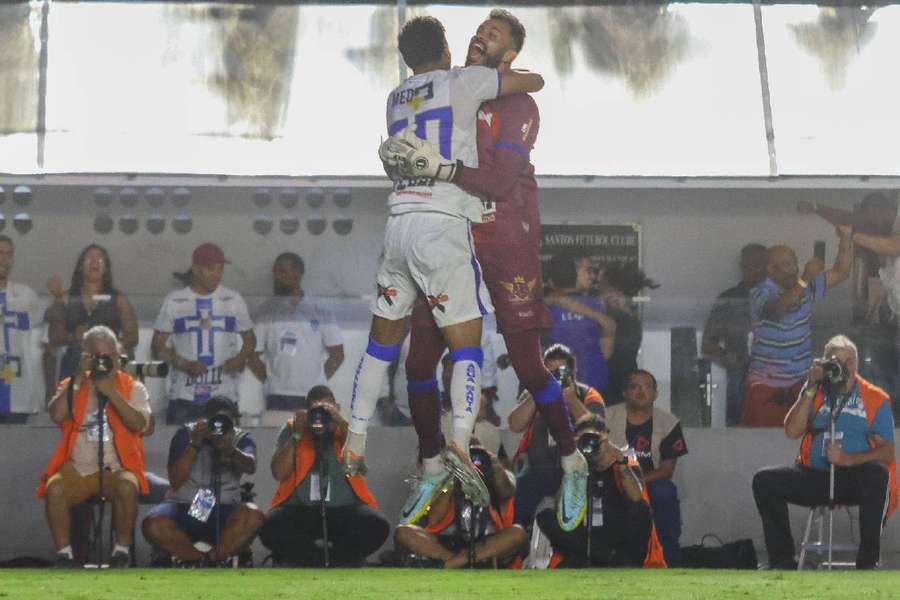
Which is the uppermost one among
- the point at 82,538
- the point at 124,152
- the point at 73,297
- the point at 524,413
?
the point at 124,152

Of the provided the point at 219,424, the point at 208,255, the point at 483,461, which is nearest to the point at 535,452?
the point at 483,461

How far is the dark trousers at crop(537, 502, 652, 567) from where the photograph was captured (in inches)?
384

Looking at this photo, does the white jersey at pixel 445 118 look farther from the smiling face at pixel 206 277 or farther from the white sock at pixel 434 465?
the smiling face at pixel 206 277

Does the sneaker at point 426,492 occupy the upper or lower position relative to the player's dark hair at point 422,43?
lower

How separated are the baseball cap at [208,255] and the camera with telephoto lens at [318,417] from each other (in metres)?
1.67

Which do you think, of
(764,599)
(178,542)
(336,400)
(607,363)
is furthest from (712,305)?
(764,599)

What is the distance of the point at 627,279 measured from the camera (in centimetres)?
1124

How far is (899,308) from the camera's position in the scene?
11.2 m

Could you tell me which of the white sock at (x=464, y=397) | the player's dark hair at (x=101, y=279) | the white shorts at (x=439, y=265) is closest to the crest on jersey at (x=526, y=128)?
the white shorts at (x=439, y=265)

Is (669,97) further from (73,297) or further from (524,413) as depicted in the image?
(73,297)

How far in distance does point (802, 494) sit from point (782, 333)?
1124 mm

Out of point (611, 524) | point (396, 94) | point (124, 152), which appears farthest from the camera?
point (124, 152)

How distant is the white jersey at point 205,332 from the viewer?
11062 mm

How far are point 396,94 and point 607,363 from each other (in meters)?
3.81
